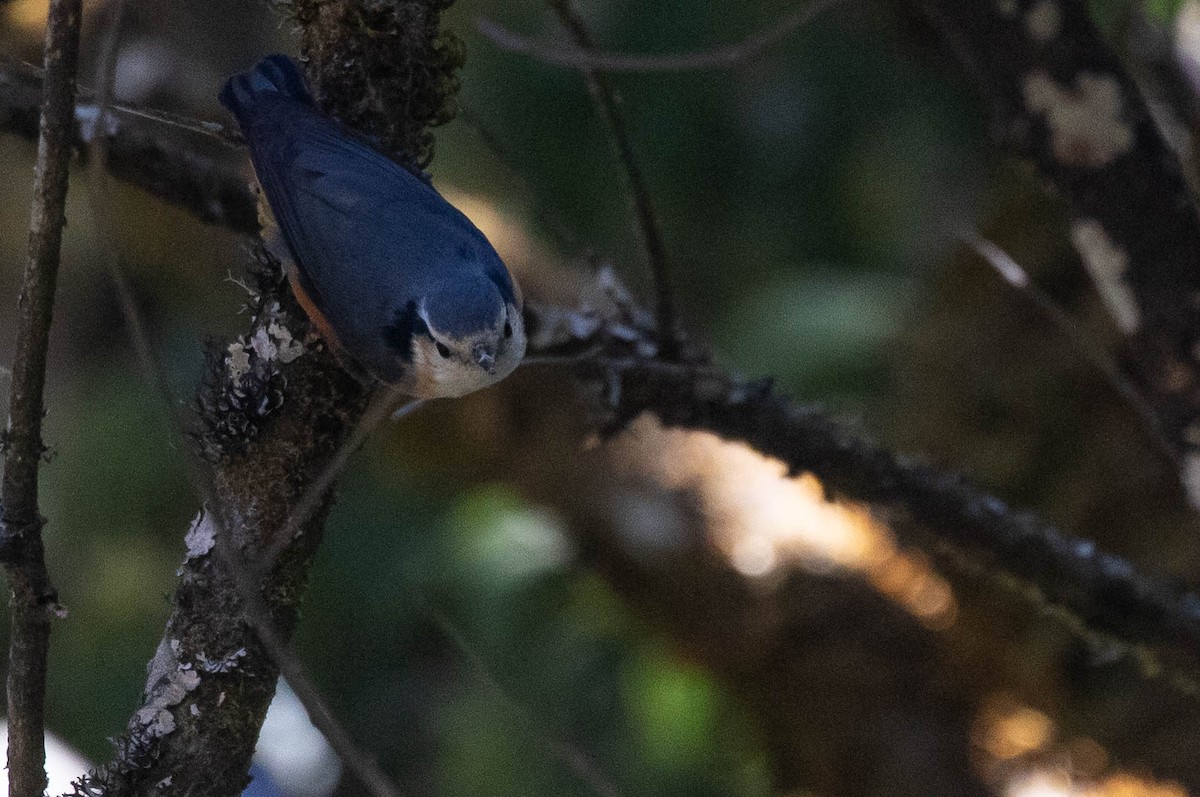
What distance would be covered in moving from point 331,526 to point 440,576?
1.11 ft

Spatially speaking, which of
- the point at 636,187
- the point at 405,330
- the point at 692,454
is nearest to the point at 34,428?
the point at 405,330

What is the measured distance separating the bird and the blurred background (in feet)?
3.17

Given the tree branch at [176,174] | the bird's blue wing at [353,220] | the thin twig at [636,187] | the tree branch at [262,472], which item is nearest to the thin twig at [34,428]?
the tree branch at [262,472]

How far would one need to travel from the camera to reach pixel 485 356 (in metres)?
1.46

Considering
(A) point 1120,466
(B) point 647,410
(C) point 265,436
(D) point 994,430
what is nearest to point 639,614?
(D) point 994,430

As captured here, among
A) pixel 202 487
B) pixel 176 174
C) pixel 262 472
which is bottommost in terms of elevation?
pixel 202 487

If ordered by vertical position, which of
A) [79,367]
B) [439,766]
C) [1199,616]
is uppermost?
[79,367]

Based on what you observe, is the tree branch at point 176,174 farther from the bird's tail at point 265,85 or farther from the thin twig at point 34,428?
the thin twig at point 34,428

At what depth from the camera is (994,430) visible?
9.90ft

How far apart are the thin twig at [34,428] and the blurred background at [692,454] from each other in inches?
51.6

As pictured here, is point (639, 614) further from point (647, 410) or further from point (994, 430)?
point (647, 410)

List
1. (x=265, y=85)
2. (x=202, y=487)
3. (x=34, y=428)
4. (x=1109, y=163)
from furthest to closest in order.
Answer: (x=1109, y=163)
(x=265, y=85)
(x=34, y=428)
(x=202, y=487)

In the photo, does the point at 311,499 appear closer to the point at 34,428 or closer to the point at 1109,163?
the point at 34,428

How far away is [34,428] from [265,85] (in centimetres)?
58
